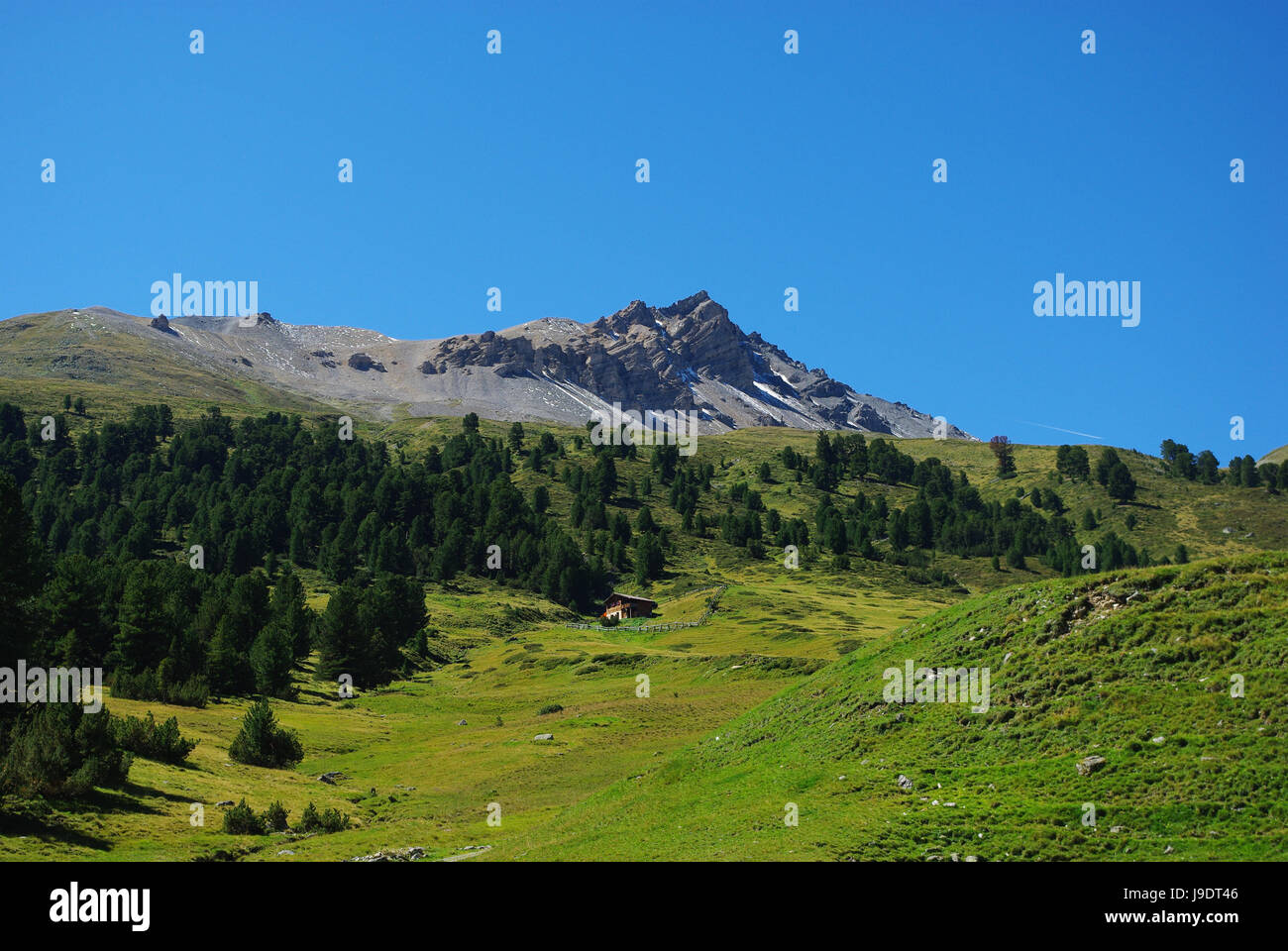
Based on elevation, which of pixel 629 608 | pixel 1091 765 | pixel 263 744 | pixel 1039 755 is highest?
pixel 1091 765

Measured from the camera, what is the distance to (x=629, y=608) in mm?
148875

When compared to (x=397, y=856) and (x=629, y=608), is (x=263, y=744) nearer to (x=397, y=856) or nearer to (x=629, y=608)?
(x=397, y=856)

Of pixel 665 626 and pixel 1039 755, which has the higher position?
pixel 1039 755

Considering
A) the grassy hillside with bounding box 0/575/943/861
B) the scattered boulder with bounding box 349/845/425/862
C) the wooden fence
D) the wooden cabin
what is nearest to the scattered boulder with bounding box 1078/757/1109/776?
the grassy hillside with bounding box 0/575/943/861

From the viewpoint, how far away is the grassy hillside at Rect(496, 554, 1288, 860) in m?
26.0

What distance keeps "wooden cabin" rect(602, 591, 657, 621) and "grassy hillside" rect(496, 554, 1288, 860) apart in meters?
106

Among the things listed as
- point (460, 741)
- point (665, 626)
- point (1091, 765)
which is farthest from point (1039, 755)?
point (665, 626)

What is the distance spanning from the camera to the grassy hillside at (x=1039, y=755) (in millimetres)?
25984

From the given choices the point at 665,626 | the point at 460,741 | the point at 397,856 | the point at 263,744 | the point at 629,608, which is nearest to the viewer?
the point at 397,856

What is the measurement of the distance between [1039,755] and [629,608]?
11955cm

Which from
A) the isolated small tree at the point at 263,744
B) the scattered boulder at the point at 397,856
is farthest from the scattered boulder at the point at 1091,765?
the isolated small tree at the point at 263,744

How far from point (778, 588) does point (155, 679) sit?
10505 centimetres

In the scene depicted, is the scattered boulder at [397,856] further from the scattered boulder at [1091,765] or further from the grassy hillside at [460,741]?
the scattered boulder at [1091,765]
